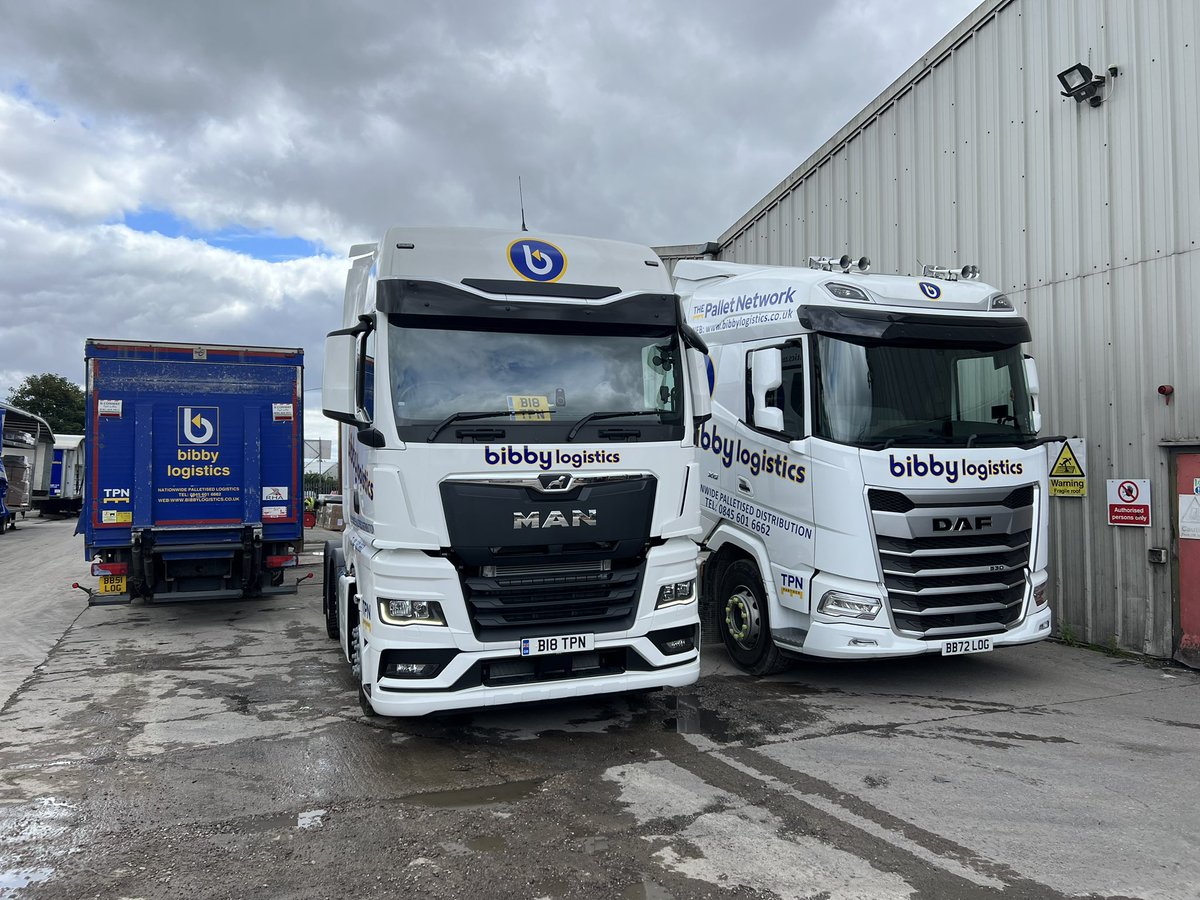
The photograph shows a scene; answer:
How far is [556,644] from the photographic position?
200 inches

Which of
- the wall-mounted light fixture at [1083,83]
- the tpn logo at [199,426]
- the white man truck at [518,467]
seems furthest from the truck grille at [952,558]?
the tpn logo at [199,426]

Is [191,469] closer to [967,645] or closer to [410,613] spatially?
[410,613]

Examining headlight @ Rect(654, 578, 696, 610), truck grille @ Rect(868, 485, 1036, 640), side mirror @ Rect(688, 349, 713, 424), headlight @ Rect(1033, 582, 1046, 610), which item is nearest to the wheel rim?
truck grille @ Rect(868, 485, 1036, 640)

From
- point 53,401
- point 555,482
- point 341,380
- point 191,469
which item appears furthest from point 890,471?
point 53,401

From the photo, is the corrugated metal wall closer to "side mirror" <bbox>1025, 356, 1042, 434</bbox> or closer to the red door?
the red door

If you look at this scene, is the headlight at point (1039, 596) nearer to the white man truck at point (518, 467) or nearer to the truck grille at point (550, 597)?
the white man truck at point (518, 467)

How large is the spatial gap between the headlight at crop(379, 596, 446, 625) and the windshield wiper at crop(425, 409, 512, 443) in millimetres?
929

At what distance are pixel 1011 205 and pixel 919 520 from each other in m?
4.93

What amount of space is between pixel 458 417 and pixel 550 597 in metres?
1.20

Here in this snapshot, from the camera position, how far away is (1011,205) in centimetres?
934

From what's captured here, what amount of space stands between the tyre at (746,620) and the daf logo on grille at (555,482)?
2.67 m

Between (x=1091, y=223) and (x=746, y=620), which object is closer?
(x=746, y=620)

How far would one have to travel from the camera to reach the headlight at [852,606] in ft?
20.5

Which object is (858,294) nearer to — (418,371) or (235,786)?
(418,371)
